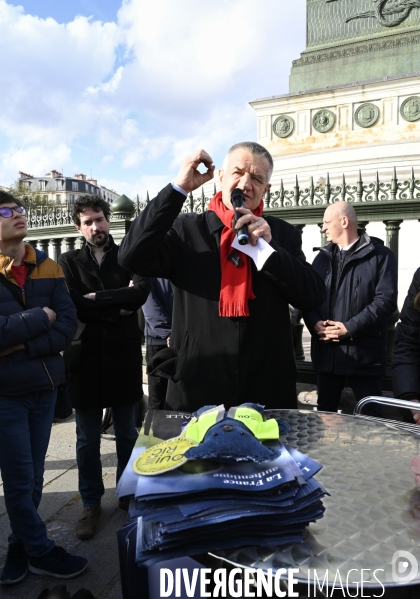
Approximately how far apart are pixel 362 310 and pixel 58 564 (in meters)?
2.54

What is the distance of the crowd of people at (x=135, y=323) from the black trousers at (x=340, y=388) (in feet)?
1.26

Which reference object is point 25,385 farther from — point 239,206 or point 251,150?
point 251,150

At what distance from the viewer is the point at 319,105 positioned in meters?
16.5

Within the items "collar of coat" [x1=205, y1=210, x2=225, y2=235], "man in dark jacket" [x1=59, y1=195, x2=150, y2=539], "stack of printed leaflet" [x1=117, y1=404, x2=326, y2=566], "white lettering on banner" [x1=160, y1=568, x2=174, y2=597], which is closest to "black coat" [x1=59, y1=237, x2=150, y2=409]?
"man in dark jacket" [x1=59, y1=195, x2=150, y2=539]

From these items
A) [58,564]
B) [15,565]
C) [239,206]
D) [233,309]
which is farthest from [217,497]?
[15,565]

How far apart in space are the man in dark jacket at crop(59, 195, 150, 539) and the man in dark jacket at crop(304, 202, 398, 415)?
1.39 meters

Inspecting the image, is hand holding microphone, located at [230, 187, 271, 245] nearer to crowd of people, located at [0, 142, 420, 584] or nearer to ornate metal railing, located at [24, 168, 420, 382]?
crowd of people, located at [0, 142, 420, 584]

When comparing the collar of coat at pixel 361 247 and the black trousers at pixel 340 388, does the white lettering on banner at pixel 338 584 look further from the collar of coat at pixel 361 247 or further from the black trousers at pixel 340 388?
the collar of coat at pixel 361 247

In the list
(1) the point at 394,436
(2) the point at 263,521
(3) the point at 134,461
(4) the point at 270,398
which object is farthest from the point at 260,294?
(2) the point at 263,521

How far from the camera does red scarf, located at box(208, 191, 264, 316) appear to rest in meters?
2.23

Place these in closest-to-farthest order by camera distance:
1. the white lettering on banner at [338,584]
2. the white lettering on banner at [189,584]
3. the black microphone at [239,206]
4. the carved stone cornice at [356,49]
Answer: the white lettering on banner at [338,584] < the white lettering on banner at [189,584] < the black microphone at [239,206] < the carved stone cornice at [356,49]

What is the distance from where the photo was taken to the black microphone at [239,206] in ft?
6.65

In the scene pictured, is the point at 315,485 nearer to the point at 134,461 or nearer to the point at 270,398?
the point at 134,461

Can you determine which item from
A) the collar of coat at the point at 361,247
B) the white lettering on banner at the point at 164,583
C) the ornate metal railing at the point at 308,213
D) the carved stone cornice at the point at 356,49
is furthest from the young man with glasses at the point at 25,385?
the carved stone cornice at the point at 356,49
